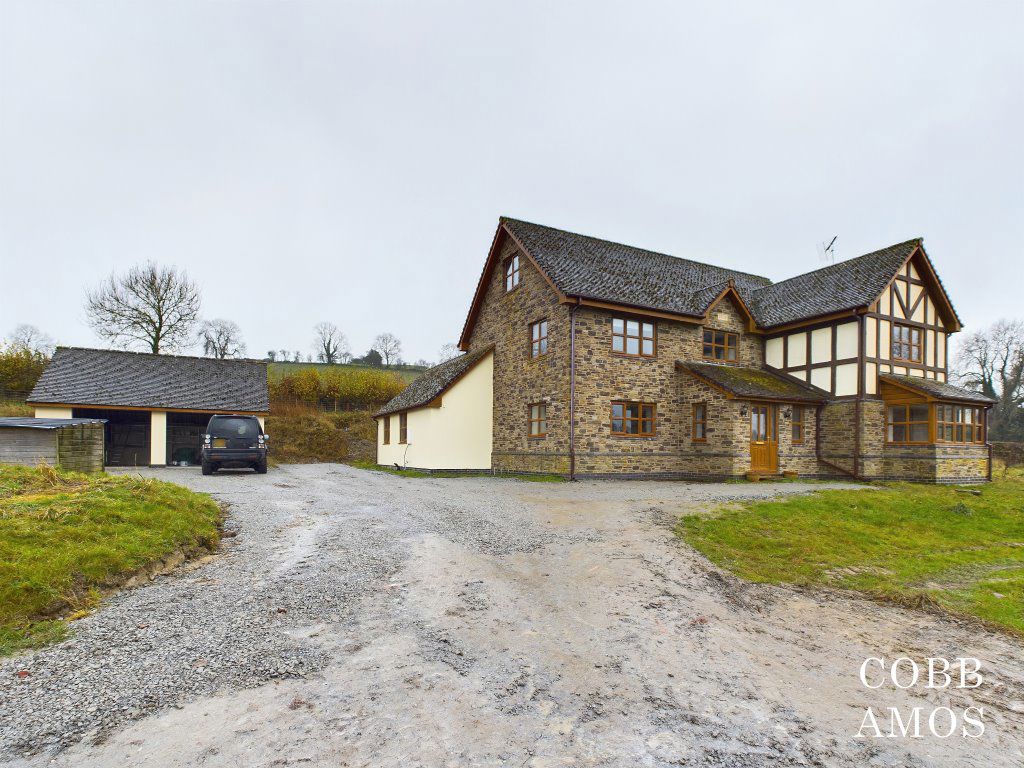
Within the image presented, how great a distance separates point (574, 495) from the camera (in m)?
14.1

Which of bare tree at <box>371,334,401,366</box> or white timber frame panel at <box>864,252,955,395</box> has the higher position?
bare tree at <box>371,334,401,366</box>

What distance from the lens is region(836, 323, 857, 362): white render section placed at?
66.6ft

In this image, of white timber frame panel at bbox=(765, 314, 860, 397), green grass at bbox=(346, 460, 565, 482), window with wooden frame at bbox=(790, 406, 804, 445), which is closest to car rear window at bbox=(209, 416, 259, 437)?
green grass at bbox=(346, 460, 565, 482)

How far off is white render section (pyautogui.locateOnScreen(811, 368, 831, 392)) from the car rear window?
2127 cm

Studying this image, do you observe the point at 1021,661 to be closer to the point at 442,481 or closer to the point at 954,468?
the point at 442,481

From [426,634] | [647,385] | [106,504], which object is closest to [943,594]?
[426,634]

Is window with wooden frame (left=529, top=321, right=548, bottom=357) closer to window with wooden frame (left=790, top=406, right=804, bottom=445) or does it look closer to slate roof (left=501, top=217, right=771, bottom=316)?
slate roof (left=501, top=217, right=771, bottom=316)

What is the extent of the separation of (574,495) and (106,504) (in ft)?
32.6

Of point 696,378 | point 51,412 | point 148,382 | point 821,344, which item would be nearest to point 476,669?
point 696,378


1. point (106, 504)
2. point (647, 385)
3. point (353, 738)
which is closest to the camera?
point (353, 738)

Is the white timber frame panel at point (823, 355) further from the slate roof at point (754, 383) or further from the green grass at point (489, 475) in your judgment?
the green grass at point (489, 475)

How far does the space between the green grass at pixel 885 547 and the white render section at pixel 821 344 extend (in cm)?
801

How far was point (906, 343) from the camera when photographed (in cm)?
2138

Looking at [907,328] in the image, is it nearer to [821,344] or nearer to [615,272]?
[821,344]
